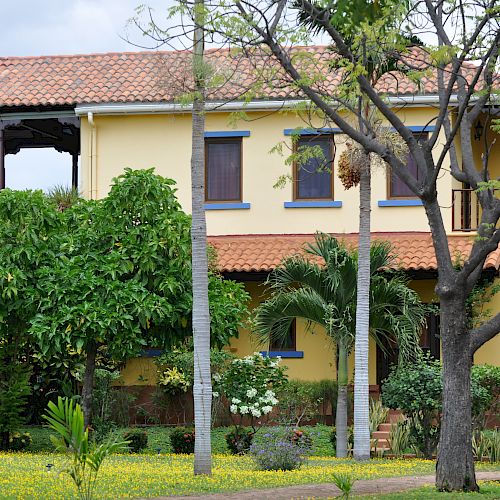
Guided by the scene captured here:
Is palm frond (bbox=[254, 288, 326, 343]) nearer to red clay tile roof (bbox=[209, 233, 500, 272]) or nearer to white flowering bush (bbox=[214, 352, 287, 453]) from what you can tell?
white flowering bush (bbox=[214, 352, 287, 453])

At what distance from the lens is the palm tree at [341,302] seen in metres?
21.0

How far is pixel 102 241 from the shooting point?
20.7 m

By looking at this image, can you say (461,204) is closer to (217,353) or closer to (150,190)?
(217,353)

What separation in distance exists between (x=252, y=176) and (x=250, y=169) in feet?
0.52

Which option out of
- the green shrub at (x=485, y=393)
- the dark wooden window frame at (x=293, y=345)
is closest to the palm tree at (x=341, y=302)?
the green shrub at (x=485, y=393)

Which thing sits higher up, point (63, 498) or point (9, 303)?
point (9, 303)

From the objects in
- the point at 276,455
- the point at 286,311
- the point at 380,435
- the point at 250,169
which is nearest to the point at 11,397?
the point at 286,311

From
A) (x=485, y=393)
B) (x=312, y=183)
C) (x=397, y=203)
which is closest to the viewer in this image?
(x=485, y=393)

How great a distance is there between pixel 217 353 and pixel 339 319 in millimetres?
3040

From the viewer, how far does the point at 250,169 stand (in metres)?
25.9

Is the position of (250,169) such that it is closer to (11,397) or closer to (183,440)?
(183,440)

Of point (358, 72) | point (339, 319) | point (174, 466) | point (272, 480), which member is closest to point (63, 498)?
point (272, 480)

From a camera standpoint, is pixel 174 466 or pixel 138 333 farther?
pixel 138 333

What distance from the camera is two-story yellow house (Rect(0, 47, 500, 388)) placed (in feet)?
82.4
